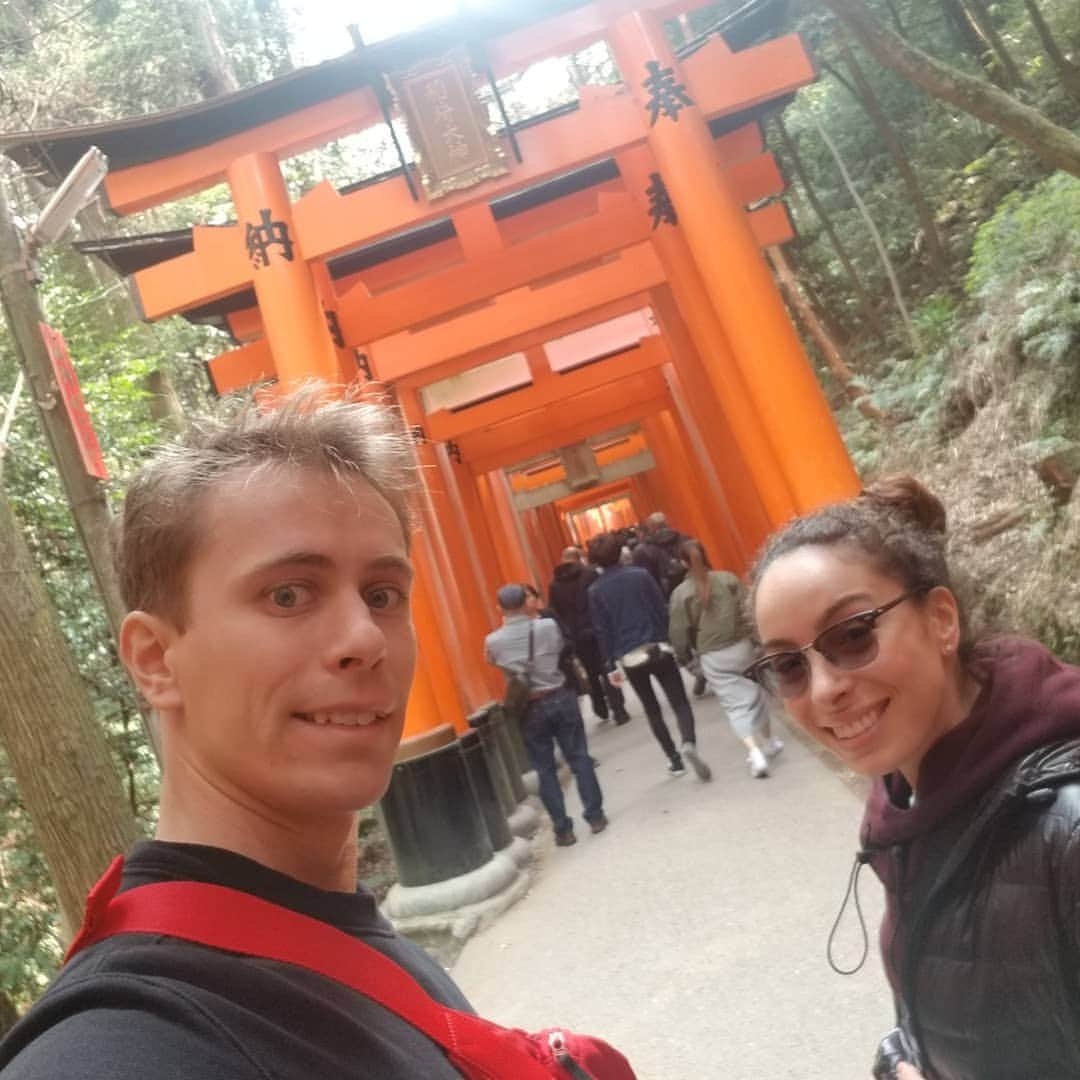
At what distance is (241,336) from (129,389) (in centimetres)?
115

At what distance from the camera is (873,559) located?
1542 millimetres

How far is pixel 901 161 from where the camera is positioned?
45.0 ft

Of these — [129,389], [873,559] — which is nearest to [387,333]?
[129,389]

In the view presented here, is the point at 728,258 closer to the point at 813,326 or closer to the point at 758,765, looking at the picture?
the point at 758,765

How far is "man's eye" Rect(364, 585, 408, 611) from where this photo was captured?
3.54ft

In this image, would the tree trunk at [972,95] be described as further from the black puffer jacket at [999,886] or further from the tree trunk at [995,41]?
the tree trunk at [995,41]

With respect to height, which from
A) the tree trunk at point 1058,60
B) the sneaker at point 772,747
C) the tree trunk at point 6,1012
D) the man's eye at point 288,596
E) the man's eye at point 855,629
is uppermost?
the tree trunk at point 1058,60

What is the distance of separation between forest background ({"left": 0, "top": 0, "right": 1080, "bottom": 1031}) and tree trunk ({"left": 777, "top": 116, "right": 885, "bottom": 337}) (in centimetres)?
8

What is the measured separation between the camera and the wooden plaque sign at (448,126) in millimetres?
5828

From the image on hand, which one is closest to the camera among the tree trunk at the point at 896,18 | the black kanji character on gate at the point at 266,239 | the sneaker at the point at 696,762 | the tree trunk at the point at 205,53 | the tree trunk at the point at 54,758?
the tree trunk at the point at 54,758

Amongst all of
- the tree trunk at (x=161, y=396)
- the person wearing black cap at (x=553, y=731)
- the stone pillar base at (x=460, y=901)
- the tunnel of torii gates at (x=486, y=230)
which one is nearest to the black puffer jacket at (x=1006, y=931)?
the tunnel of torii gates at (x=486, y=230)

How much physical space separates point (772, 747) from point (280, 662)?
19.7 ft

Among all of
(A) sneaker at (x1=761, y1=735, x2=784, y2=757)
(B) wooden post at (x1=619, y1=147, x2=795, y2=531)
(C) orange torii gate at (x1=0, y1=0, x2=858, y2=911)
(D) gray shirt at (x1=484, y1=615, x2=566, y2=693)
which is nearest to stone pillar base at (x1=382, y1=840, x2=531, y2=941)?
(C) orange torii gate at (x1=0, y1=0, x2=858, y2=911)

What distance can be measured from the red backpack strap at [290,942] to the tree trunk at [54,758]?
3152 mm
